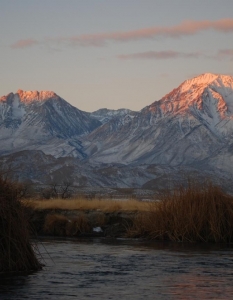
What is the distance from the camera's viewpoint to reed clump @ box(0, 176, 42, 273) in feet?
68.6

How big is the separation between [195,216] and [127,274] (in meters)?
12.2

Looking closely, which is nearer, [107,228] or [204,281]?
[204,281]

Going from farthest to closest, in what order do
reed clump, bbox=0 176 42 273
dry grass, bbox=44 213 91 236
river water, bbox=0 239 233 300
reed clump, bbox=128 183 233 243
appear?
1. dry grass, bbox=44 213 91 236
2. reed clump, bbox=128 183 233 243
3. reed clump, bbox=0 176 42 273
4. river water, bbox=0 239 233 300

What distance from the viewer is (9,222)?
20.9 metres

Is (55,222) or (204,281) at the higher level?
(55,222)

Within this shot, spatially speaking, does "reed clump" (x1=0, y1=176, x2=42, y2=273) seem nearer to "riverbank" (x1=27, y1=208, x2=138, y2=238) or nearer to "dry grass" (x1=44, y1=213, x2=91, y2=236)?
"riverbank" (x1=27, y1=208, x2=138, y2=238)

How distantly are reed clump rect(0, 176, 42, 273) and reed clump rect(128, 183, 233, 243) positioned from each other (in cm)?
1407

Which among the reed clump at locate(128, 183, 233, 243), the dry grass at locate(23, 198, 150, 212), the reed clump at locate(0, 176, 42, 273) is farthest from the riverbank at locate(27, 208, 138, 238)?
the reed clump at locate(0, 176, 42, 273)

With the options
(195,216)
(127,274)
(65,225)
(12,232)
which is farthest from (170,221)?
(12,232)

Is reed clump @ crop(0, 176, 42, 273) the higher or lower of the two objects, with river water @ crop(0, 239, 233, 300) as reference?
higher

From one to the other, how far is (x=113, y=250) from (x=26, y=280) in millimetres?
9991

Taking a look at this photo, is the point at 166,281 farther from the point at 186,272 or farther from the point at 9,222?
the point at 9,222

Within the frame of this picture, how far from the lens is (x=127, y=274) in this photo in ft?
75.6

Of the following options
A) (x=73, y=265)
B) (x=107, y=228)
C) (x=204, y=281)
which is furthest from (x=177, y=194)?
(x=204, y=281)
